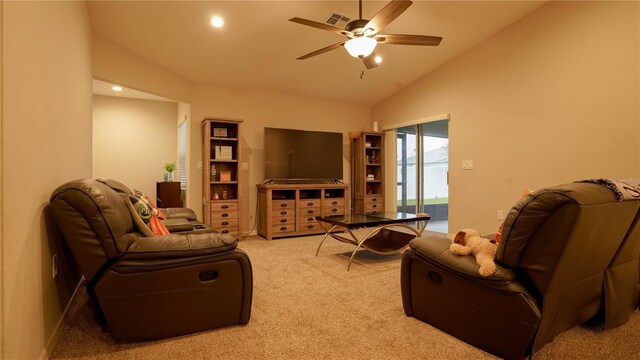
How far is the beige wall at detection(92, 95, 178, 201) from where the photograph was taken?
6008 millimetres

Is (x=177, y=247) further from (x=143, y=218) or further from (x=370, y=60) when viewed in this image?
(x=370, y=60)

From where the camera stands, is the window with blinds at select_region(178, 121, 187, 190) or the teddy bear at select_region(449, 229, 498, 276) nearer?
the teddy bear at select_region(449, 229, 498, 276)

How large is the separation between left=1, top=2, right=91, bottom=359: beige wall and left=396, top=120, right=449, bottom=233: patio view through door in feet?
17.4

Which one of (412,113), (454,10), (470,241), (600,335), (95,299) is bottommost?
(600,335)

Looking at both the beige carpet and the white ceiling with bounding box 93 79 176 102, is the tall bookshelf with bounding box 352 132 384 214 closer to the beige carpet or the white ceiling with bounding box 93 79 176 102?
the beige carpet

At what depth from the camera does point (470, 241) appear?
1912 mm

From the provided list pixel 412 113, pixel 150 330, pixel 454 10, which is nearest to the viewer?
pixel 150 330

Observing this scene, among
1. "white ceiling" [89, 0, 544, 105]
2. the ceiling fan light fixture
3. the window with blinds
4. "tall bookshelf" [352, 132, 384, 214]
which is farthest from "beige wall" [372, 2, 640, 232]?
the window with blinds

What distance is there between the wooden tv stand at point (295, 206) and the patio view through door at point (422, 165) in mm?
1479

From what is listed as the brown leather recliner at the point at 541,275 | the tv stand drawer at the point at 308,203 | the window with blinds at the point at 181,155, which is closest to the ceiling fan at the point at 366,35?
the brown leather recliner at the point at 541,275

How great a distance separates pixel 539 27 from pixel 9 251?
5.13 m

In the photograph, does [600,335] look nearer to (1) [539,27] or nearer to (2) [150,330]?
(2) [150,330]

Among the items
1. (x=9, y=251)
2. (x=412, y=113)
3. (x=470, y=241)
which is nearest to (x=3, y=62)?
(x=9, y=251)

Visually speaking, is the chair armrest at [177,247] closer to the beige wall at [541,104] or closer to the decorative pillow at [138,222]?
the decorative pillow at [138,222]
